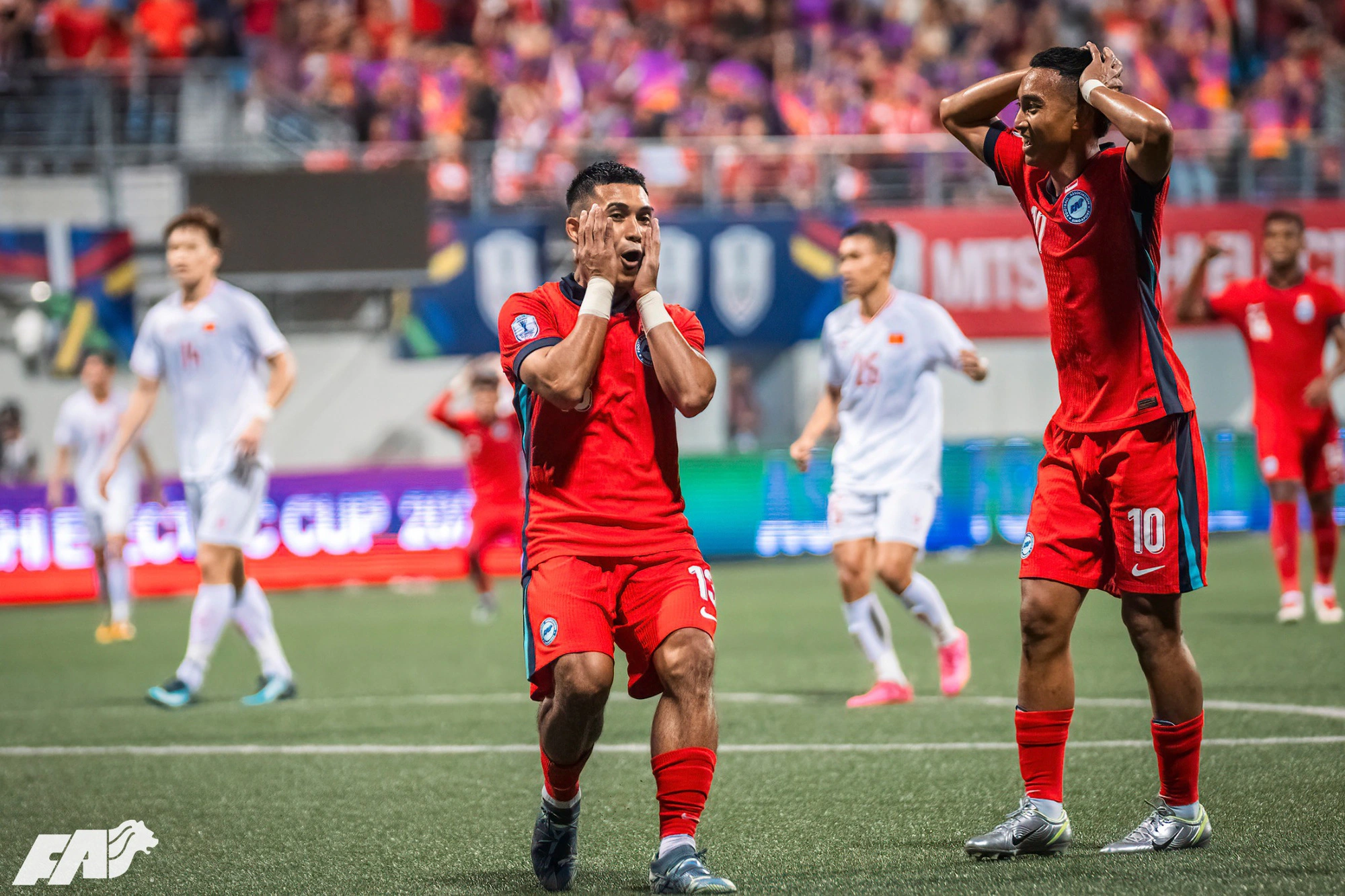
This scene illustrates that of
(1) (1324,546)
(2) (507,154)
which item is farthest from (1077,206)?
(2) (507,154)

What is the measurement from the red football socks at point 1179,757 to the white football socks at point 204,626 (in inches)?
220

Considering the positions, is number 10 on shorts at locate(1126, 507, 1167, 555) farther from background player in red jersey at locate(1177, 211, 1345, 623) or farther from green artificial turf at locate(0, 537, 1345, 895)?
background player in red jersey at locate(1177, 211, 1345, 623)

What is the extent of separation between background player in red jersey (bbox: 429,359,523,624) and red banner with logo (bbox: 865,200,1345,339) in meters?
5.56

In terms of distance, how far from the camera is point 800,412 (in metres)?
18.8

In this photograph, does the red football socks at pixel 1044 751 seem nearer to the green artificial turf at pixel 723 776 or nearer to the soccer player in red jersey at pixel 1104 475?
the soccer player in red jersey at pixel 1104 475

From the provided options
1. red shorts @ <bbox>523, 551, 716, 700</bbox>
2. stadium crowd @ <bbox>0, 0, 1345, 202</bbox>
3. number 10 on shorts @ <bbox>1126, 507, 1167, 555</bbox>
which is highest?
stadium crowd @ <bbox>0, 0, 1345, 202</bbox>

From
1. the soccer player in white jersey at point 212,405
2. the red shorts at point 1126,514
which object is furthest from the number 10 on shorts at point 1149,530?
the soccer player in white jersey at point 212,405

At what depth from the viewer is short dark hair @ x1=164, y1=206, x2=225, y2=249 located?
28.0ft

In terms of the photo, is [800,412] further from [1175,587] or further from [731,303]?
[1175,587]

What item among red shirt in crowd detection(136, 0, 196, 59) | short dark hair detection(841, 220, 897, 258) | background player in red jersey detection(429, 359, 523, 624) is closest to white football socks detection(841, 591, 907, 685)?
short dark hair detection(841, 220, 897, 258)

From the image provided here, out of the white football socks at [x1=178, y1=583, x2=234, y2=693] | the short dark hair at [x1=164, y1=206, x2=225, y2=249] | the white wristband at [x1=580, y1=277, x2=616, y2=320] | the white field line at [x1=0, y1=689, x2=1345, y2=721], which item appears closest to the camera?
the white wristband at [x1=580, y1=277, x2=616, y2=320]

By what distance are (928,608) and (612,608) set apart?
13.7ft

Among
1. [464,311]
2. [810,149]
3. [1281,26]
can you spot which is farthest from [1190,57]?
[464,311]

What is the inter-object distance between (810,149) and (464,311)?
427 cm
